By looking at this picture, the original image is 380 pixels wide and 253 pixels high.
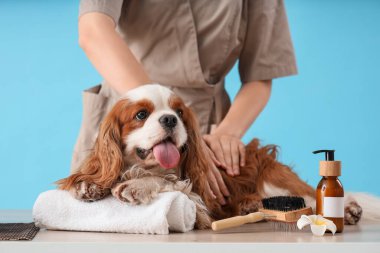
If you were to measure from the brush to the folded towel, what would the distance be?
0.34 feet

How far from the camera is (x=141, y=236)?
1.29m

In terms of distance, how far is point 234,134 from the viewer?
1.96 m

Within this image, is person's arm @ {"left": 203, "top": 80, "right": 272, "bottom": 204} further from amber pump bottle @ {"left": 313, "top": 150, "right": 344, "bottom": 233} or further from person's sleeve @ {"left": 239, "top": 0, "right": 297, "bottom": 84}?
amber pump bottle @ {"left": 313, "top": 150, "right": 344, "bottom": 233}

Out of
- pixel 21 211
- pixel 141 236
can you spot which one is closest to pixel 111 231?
pixel 141 236

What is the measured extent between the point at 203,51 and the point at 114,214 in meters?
0.91

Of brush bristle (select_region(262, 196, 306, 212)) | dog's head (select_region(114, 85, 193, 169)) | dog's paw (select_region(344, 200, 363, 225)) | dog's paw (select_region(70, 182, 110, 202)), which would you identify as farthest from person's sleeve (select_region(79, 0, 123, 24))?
dog's paw (select_region(344, 200, 363, 225))

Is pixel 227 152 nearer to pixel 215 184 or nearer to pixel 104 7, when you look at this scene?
pixel 215 184

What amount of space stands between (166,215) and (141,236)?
0.27 ft

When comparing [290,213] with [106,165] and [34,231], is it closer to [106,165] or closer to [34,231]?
[106,165]

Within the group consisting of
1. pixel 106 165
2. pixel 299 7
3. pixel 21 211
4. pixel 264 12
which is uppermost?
pixel 299 7

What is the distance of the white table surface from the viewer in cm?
114

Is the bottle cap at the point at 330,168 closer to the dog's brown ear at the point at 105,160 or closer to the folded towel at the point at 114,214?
the folded towel at the point at 114,214

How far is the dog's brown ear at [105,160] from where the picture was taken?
1.46 m

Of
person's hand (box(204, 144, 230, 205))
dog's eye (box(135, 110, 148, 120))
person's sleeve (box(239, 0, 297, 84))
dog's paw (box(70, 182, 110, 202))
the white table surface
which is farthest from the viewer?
person's sleeve (box(239, 0, 297, 84))
